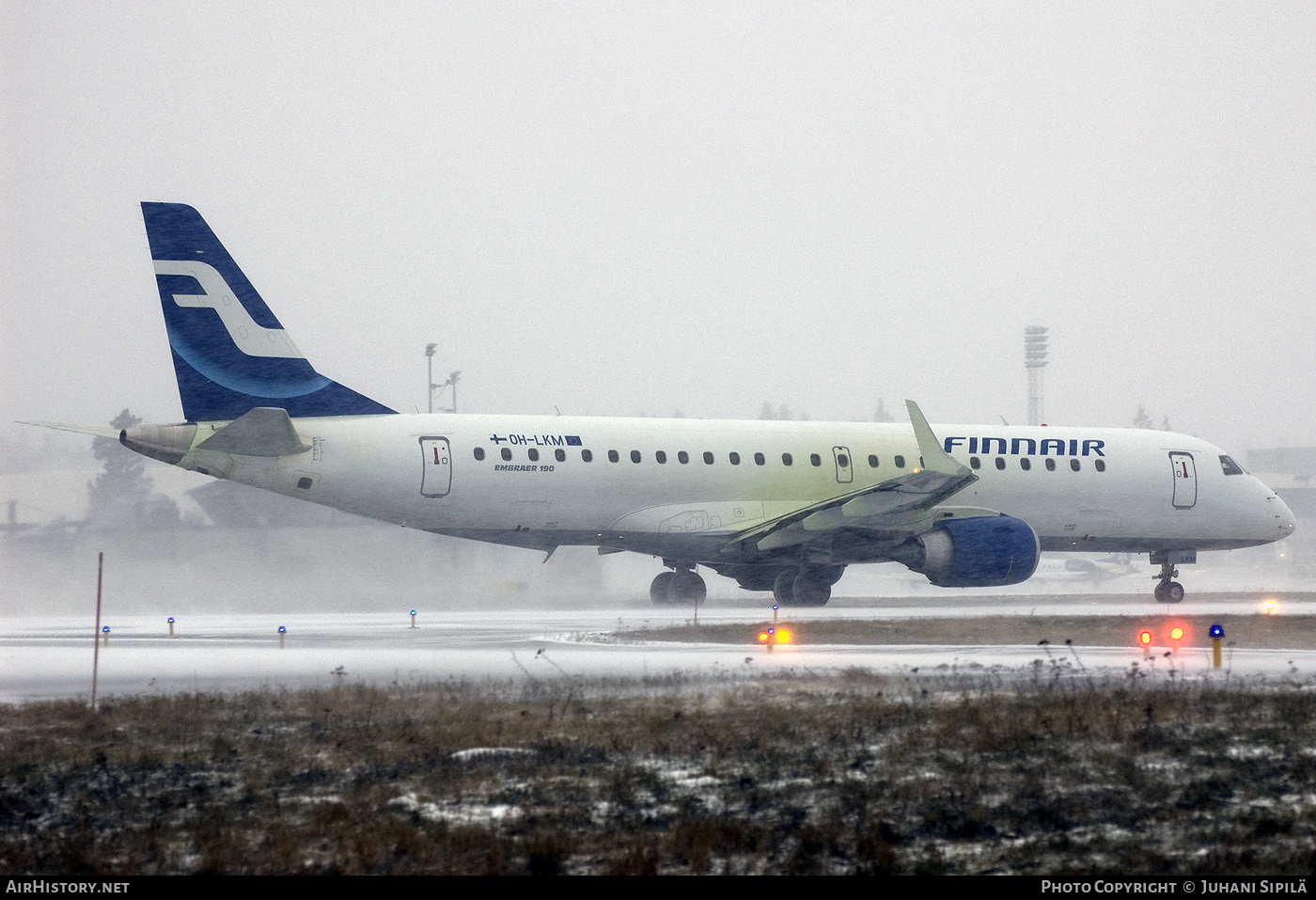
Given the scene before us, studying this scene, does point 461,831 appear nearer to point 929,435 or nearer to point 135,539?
point 929,435

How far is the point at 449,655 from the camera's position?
18.1 meters

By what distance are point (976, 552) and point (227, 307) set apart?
15.7 metres

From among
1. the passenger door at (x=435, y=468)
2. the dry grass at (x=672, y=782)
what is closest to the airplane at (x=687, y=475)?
the passenger door at (x=435, y=468)

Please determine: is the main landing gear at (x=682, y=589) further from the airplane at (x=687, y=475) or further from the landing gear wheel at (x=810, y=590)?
the landing gear wheel at (x=810, y=590)

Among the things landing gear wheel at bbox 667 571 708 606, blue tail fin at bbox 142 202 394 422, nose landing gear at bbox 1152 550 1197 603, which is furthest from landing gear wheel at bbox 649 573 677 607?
nose landing gear at bbox 1152 550 1197 603

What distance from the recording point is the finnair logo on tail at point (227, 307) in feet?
78.9

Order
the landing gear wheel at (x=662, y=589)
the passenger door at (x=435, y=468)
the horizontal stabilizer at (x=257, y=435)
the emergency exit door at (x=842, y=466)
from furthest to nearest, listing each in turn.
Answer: the landing gear wheel at (x=662, y=589) < the emergency exit door at (x=842, y=466) < the passenger door at (x=435, y=468) < the horizontal stabilizer at (x=257, y=435)

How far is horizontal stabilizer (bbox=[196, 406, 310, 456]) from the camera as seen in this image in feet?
78.1

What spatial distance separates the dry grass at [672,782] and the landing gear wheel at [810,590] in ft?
49.9

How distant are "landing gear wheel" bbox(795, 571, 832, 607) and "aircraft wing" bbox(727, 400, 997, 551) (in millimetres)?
1718

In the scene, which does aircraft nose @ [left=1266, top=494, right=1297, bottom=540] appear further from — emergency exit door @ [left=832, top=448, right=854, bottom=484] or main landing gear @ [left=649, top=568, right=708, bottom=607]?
main landing gear @ [left=649, top=568, right=708, bottom=607]

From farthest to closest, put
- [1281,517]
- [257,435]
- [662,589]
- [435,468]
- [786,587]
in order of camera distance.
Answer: [1281,517]
[662,589]
[786,587]
[435,468]
[257,435]

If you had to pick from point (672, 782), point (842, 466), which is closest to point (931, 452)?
point (842, 466)

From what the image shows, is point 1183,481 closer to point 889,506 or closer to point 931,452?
point 931,452
